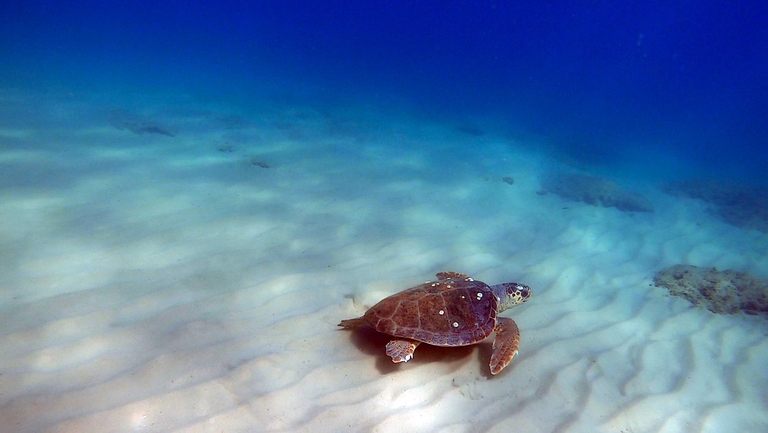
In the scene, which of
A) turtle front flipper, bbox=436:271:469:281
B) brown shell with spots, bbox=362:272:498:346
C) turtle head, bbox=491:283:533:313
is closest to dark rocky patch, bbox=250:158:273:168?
turtle front flipper, bbox=436:271:469:281

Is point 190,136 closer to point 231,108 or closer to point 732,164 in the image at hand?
point 231,108

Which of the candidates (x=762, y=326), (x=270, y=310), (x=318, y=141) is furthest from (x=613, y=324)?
(x=318, y=141)

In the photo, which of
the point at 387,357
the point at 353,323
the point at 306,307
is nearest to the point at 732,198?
the point at 387,357

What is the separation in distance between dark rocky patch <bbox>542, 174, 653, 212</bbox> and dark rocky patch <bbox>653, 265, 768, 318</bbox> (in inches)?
194

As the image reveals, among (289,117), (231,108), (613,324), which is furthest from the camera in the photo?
(231,108)

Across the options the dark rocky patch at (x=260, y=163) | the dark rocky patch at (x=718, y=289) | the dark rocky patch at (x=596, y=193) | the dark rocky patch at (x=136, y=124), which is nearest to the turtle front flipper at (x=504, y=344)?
the dark rocky patch at (x=718, y=289)

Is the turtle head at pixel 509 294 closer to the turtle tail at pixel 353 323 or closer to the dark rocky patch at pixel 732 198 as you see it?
the turtle tail at pixel 353 323

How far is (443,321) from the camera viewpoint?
10.5ft

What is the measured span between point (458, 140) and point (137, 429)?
51.9ft

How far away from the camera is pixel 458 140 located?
1653cm

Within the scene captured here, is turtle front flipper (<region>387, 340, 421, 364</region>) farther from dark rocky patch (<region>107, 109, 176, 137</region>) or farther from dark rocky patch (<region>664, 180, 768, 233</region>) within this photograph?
dark rocky patch (<region>664, 180, 768, 233</region>)

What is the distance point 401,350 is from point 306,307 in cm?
131

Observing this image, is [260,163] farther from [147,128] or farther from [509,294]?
[509,294]

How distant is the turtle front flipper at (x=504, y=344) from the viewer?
317cm
